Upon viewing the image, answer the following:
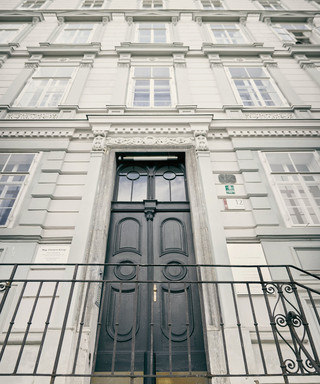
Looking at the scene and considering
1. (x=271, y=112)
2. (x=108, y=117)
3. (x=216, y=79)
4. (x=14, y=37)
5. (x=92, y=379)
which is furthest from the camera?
(x=14, y=37)

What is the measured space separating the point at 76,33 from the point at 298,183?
36.4 feet

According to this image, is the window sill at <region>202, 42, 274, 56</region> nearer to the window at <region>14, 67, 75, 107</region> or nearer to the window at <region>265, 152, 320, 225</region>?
the window at <region>14, 67, 75, 107</region>

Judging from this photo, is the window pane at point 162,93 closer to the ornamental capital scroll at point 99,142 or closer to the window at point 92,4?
the ornamental capital scroll at point 99,142

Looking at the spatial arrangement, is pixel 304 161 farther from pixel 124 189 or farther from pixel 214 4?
pixel 214 4

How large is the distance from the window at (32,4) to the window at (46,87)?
7.54 meters

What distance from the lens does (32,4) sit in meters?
13.3

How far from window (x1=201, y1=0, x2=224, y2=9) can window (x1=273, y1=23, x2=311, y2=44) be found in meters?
3.66

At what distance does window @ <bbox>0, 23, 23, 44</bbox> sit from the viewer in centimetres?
1041

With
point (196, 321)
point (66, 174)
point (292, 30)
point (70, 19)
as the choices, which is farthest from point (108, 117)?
point (292, 30)

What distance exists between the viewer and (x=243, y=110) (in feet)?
23.4

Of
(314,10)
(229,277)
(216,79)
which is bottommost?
(229,277)

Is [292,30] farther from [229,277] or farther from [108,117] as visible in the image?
[229,277]

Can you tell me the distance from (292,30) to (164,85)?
25.7 feet

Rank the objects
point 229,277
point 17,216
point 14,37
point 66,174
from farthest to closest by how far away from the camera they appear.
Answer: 1. point 14,37
2. point 66,174
3. point 17,216
4. point 229,277
